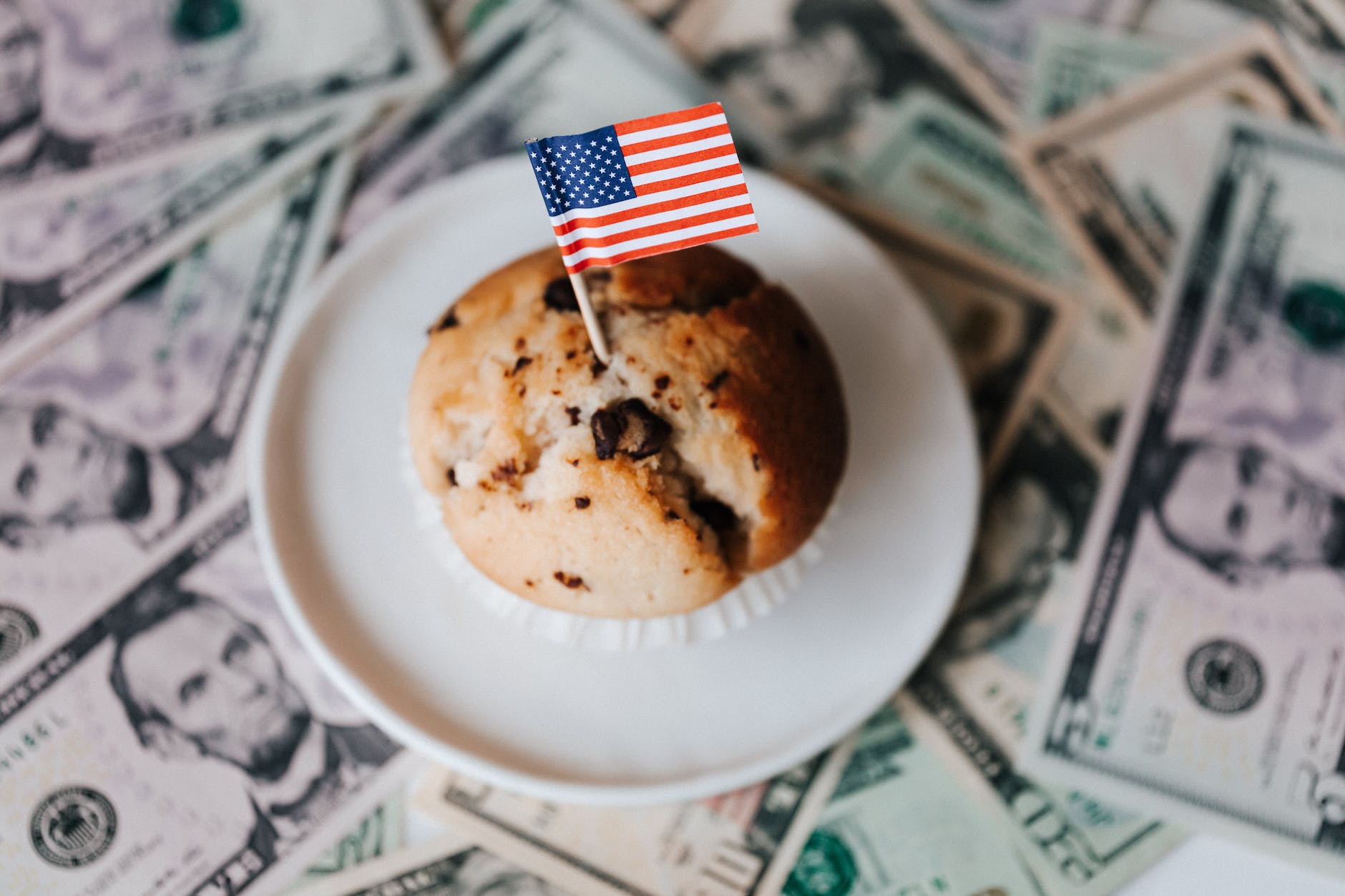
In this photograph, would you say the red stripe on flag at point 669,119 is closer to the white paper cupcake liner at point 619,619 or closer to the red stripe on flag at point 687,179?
the red stripe on flag at point 687,179

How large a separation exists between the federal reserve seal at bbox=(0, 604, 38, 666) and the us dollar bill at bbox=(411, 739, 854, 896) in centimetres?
50

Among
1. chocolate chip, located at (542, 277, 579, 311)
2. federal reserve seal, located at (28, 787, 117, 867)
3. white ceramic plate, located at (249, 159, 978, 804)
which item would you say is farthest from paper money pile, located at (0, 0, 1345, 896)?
chocolate chip, located at (542, 277, 579, 311)

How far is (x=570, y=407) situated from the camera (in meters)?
0.87

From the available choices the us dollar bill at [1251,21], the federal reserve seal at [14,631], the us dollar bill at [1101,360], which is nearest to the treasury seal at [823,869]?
the us dollar bill at [1101,360]

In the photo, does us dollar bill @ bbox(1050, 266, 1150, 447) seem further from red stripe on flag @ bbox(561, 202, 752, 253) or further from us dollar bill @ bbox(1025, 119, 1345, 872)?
red stripe on flag @ bbox(561, 202, 752, 253)

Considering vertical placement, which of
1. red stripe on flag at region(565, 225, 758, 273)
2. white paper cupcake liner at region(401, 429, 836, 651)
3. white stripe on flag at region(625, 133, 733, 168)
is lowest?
white paper cupcake liner at region(401, 429, 836, 651)

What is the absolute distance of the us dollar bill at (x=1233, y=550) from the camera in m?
1.16

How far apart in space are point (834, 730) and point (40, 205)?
123cm

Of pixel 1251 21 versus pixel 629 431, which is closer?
pixel 629 431

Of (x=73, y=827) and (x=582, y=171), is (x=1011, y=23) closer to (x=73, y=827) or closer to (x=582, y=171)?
(x=582, y=171)

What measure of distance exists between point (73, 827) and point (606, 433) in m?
0.81

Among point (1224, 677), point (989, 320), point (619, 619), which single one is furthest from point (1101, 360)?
point (619, 619)

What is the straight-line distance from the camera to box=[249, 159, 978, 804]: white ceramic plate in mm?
1048

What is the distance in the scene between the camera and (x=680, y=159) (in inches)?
29.6
